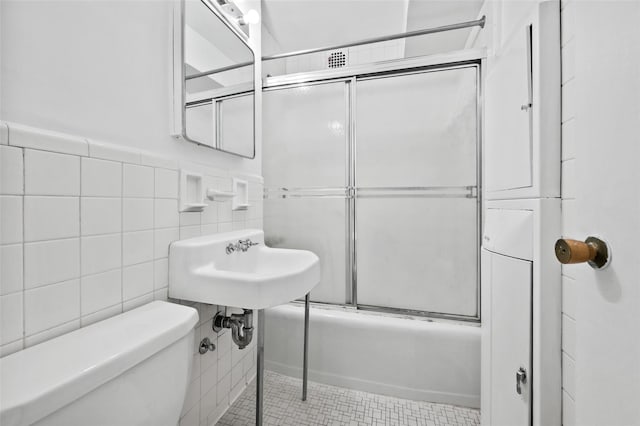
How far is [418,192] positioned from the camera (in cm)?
165

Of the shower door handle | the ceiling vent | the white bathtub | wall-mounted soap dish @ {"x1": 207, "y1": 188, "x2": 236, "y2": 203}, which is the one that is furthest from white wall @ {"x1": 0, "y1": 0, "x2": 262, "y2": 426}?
the ceiling vent

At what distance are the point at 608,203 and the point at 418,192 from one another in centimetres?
119

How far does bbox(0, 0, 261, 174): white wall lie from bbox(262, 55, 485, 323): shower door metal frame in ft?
3.19

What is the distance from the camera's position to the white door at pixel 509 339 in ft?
2.53

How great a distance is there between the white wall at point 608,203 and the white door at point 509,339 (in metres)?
0.22

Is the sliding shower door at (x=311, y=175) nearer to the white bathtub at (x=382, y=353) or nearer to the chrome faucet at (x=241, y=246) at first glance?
the white bathtub at (x=382, y=353)

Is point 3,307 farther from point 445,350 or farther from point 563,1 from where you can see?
point 445,350

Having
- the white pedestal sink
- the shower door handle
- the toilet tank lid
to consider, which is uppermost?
the white pedestal sink

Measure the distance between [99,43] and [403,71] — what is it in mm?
1490

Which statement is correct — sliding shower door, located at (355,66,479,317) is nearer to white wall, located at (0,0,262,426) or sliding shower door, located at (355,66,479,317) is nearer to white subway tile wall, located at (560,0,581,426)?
white subway tile wall, located at (560,0,581,426)

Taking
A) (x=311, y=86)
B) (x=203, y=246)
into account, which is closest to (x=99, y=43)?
(x=203, y=246)

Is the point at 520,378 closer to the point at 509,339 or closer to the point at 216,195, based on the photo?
the point at 509,339

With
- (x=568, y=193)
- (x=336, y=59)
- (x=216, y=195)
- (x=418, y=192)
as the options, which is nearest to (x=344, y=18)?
(x=336, y=59)

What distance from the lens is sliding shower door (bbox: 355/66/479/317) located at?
5.16 feet
